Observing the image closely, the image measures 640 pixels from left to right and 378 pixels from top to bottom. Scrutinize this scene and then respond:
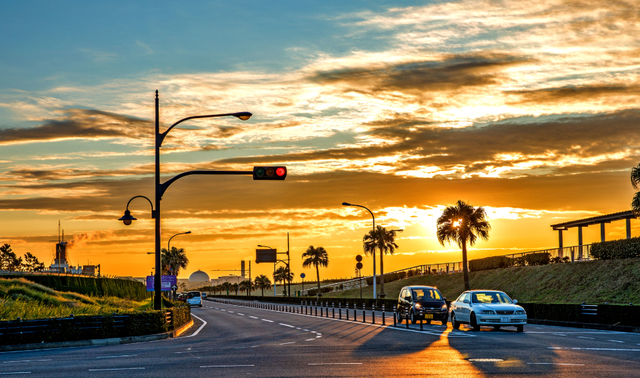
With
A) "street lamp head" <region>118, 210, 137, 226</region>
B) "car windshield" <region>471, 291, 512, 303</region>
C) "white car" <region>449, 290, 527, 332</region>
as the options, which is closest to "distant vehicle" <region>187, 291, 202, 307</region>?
"street lamp head" <region>118, 210, 137, 226</region>

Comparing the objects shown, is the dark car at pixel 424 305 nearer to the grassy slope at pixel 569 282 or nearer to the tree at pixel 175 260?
the grassy slope at pixel 569 282

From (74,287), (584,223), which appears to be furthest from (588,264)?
(74,287)

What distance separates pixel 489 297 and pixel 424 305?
461 cm

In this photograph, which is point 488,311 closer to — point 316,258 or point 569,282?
point 569,282

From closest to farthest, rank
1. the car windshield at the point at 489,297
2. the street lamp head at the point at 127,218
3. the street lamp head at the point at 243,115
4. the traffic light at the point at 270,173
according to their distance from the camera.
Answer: the traffic light at the point at 270,173 → the street lamp head at the point at 243,115 → the car windshield at the point at 489,297 → the street lamp head at the point at 127,218

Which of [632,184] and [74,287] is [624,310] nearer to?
[632,184]

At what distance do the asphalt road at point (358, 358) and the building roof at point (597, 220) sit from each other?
98.2 feet

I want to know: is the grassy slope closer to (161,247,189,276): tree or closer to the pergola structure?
the pergola structure

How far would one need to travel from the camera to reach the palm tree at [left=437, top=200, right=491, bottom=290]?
6056cm

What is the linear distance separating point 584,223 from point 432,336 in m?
37.6

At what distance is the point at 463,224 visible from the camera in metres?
60.8

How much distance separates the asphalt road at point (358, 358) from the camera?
13.2 metres

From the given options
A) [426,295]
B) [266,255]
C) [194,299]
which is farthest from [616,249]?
[266,255]

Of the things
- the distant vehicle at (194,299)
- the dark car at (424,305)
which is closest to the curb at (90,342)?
the dark car at (424,305)
